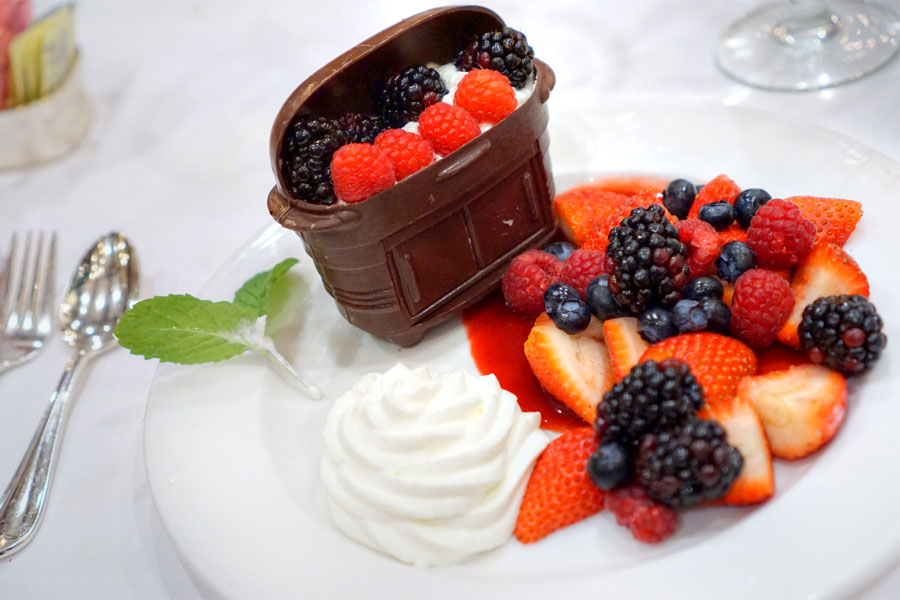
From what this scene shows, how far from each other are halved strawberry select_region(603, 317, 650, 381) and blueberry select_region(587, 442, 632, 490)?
213mm

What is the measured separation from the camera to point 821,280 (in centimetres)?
137

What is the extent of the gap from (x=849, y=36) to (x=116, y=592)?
2.30 meters

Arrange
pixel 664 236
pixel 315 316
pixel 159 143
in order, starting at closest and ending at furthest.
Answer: pixel 664 236 < pixel 315 316 < pixel 159 143

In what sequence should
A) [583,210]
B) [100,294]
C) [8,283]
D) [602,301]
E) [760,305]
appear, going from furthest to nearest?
[8,283]
[100,294]
[583,210]
[602,301]
[760,305]

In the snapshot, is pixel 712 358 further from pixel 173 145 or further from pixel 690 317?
pixel 173 145

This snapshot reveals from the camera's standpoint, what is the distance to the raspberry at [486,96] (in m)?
1.52

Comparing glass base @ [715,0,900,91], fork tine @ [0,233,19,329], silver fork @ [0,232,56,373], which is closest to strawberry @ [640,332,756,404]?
glass base @ [715,0,900,91]

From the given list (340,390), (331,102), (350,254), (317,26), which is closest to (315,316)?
(340,390)

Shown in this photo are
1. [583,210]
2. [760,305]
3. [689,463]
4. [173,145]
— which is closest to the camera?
[689,463]

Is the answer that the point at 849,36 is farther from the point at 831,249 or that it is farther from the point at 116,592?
the point at 116,592

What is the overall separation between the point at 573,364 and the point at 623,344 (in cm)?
12

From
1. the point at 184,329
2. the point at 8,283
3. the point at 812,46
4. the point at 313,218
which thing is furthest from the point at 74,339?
the point at 812,46

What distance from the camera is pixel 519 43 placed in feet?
5.25

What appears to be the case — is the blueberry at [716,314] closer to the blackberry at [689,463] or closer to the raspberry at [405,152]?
the blackberry at [689,463]
